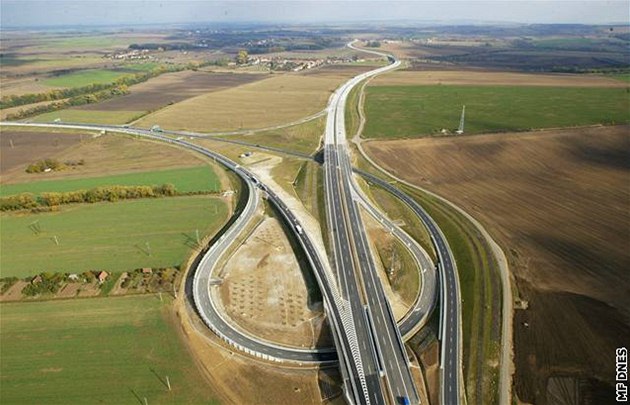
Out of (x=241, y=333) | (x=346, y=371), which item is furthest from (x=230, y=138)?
(x=346, y=371)

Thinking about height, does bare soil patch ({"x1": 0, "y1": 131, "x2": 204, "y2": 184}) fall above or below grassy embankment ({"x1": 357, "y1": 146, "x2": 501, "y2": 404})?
above

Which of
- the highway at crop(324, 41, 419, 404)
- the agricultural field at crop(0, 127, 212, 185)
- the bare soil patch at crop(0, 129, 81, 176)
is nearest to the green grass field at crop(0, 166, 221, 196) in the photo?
the agricultural field at crop(0, 127, 212, 185)

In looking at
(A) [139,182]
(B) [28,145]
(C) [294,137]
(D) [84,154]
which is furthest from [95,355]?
(B) [28,145]

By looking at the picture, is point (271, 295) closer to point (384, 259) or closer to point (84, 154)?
point (384, 259)

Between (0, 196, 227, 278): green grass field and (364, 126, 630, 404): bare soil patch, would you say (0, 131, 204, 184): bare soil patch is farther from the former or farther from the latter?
(364, 126, 630, 404): bare soil patch

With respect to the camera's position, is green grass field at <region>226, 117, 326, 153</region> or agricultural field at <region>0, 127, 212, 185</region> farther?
green grass field at <region>226, 117, 326, 153</region>

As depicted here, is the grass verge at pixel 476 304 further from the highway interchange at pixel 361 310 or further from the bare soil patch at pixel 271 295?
the bare soil patch at pixel 271 295

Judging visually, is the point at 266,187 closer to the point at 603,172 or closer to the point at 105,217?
the point at 105,217
